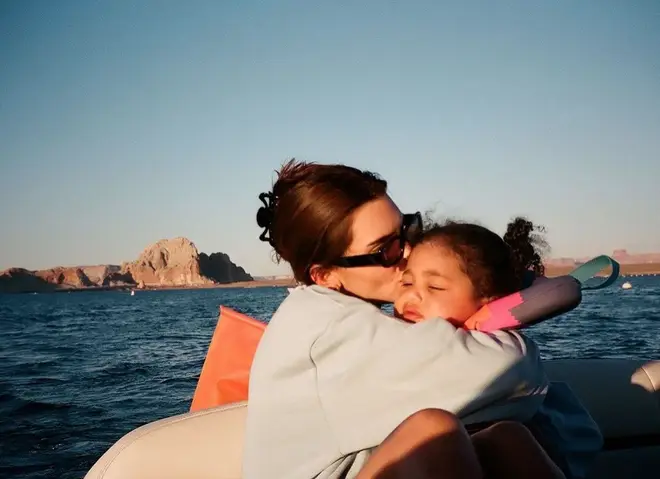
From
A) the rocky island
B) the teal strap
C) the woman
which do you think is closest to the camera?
the woman

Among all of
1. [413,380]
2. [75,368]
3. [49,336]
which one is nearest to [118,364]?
[75,368]

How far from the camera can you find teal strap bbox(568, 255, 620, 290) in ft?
8.32

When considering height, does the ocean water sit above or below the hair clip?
below

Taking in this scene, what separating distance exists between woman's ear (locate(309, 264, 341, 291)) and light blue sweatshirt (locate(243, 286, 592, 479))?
1.27 feet

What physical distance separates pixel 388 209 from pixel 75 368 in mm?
10791

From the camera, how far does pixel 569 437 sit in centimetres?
239

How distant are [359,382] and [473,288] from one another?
0.62 meters

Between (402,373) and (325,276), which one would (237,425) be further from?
(402,373)

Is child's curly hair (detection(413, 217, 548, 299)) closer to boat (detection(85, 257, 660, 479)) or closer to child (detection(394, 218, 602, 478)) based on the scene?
child (detection(394, 218, 602, 478))

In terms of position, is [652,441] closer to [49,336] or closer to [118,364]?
[118,364]

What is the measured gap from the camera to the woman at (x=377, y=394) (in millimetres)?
1702

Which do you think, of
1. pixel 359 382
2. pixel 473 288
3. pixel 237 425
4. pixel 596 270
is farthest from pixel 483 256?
pixel 237 425

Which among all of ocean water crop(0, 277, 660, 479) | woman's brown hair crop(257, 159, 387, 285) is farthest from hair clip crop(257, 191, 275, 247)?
ocean water crop(0, 277, 660, 479)

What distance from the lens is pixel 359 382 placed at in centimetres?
192
